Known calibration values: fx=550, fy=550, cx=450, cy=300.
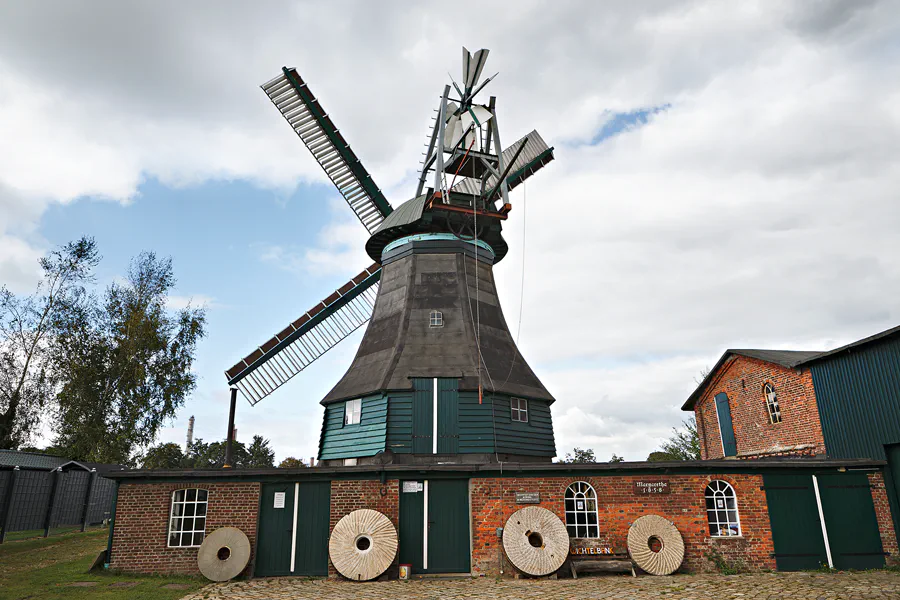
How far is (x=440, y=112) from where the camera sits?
17297 millimetres

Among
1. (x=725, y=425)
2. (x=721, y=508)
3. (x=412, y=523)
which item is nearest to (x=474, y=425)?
(x=412, y=523)

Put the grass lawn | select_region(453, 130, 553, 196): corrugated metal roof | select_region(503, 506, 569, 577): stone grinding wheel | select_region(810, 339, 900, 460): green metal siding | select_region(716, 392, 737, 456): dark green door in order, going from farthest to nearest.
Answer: select_region(453, 130, 553, 196): corrugated metal roof
select_region(716, 392, 737, 456): dark green door
select_region(810, 339, 900, 460): green metal siding
select_region(503, 506, 569, 577): stone grinding wheel
the grass lawn

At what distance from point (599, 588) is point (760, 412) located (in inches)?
359

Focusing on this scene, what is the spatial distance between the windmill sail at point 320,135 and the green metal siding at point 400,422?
8.08m

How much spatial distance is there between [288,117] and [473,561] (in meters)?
15.6

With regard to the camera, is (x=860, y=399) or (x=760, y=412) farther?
(x=760, y=412)

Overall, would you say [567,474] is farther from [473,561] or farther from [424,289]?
[424,289]

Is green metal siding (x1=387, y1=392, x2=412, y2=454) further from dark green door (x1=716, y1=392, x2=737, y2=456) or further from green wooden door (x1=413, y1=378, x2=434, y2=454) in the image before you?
dark green door (x1=716, y1=392, x2=737, y2=456)

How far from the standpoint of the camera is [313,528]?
11.7 meters

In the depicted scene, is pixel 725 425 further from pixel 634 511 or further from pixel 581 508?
pixel 581 508

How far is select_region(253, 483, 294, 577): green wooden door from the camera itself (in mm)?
11438

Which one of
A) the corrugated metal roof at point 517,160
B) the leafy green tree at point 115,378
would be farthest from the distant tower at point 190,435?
the corrugated metal roof at point 517,160

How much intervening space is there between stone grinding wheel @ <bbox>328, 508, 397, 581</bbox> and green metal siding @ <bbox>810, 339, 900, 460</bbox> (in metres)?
10.7

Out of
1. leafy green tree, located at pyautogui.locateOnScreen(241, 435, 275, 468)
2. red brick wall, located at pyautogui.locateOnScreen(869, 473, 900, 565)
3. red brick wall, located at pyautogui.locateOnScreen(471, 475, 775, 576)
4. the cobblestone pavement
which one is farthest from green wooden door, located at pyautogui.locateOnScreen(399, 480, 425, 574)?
leafy green tree, located at pyautogui.locateOnScreen(241, 435, 275, 468)
